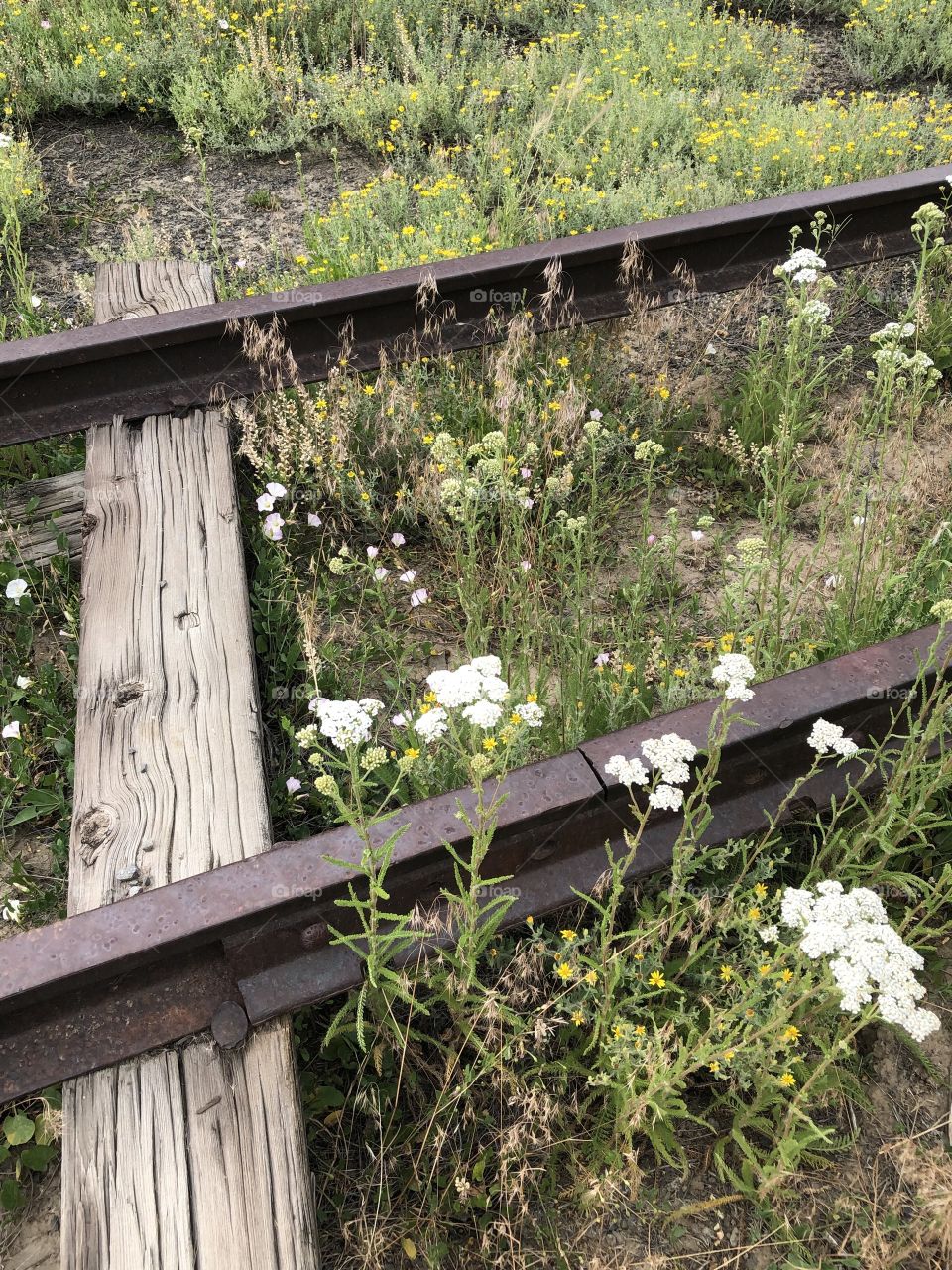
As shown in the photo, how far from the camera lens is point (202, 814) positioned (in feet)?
8.26

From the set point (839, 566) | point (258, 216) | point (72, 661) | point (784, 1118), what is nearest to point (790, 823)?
point (784, 1118)

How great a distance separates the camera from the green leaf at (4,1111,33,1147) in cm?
227

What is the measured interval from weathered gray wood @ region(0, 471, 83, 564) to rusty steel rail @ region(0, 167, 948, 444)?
0.87 feet

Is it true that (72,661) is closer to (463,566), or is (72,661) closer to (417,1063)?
(463,566)

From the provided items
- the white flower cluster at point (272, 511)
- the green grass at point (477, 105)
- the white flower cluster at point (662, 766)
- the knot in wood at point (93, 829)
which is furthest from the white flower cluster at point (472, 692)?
the green grass at point (477, 105)

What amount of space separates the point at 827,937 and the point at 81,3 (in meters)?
8.70

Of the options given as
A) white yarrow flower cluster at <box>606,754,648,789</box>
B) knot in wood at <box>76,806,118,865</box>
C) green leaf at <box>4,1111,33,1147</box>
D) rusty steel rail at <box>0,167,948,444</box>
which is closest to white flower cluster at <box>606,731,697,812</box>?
white yarrow flower cluster at <box>606,754,648,789</box>

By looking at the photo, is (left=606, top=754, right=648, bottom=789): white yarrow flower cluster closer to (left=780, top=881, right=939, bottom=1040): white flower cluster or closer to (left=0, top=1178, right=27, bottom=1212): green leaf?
(left=780, top=881, right=939, bottom=1040): white flower cluster

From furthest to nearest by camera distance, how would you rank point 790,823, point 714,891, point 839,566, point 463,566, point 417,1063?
point 463,566
point 839,566
point 790,823
point 714,891
point 417,1063

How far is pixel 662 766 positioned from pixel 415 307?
2.65 m

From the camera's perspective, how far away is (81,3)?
7.45 meters

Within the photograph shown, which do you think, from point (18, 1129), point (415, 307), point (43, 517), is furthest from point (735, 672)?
point (43, 517)

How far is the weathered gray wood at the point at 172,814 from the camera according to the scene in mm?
1912

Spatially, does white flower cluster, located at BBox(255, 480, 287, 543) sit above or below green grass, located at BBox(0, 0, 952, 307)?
below
